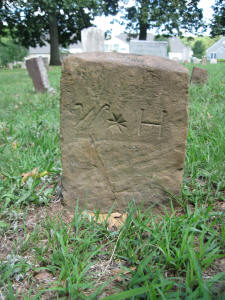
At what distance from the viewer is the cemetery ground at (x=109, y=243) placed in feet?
4.40

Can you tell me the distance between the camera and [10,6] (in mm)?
13922

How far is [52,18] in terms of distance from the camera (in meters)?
16.4

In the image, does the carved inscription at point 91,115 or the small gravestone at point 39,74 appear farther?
the small gravestone at point 39,74

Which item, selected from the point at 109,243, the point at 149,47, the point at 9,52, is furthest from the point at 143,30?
the point at 9,52

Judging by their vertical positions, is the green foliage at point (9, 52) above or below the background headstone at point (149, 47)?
above

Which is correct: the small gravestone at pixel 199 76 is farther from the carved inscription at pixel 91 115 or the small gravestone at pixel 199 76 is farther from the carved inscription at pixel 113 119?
the carved inscription at pixel 91 115

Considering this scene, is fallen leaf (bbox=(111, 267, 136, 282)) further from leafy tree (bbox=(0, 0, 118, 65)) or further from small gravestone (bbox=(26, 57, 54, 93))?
leafy tree (bbox=(0, 0, 118, 65))

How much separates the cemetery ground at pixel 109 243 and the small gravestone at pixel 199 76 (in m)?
3.70

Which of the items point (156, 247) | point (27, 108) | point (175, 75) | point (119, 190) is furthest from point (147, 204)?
point (27, 108)

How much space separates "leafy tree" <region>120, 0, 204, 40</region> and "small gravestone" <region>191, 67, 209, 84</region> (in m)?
14.7

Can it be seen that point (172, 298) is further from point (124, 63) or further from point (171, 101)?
point (124, 63)

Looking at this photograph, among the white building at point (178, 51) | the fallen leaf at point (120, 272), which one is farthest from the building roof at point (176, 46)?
the fallen leaf at point (120, 272)

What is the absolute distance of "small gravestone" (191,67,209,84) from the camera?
588 cm

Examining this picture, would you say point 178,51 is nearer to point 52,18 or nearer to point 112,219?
point 52,18
